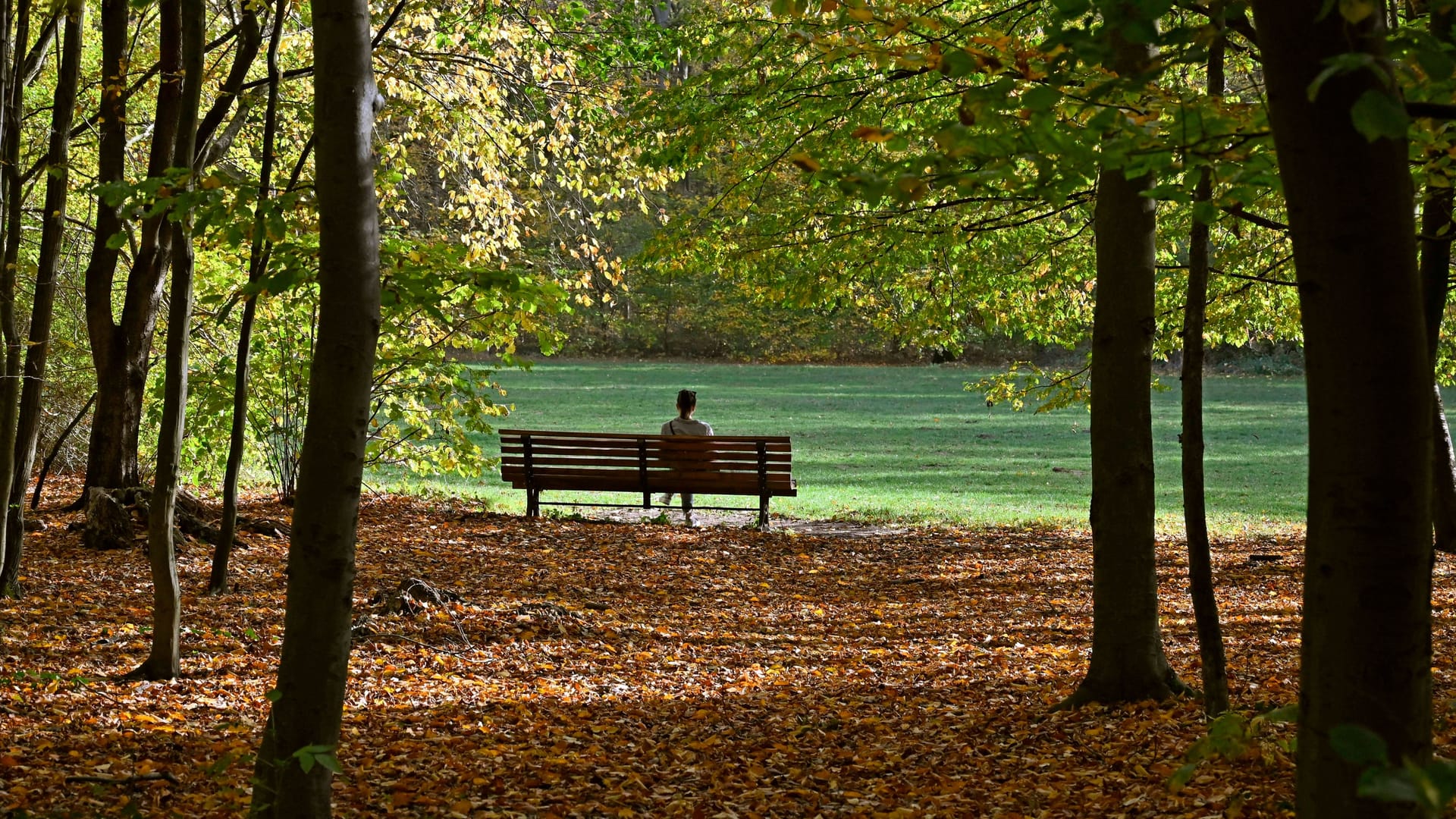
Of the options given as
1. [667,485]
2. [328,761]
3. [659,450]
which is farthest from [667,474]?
[328,761]

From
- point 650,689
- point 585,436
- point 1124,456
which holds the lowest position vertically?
point 650,689

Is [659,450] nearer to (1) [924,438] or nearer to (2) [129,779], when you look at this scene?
(2) [129,779]

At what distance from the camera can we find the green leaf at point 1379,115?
5.32ft

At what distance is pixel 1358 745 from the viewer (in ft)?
4.53

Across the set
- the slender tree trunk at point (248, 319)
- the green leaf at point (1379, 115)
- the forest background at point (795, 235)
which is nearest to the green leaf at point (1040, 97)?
the forest background at point (795, 235)

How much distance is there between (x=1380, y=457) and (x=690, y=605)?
6248 mm

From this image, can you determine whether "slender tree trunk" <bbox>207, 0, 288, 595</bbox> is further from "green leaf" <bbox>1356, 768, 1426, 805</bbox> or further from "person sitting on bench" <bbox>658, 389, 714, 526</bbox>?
"person sitting on bench" <bbox>658, 389, 714, 526</bbox>

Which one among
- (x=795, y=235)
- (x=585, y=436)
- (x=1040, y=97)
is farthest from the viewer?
(x=585, y=436)

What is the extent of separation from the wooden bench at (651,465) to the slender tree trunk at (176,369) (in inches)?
239

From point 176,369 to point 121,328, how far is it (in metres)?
4.07

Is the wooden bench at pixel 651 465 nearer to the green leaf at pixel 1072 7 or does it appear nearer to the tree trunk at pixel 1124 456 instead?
the tree trunk at pixel 1124 456

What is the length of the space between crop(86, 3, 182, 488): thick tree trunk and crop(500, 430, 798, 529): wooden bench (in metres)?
3.33

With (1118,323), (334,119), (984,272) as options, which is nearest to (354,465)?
(334,119)

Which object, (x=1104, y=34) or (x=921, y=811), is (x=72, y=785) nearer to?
(x=921, y=811)
